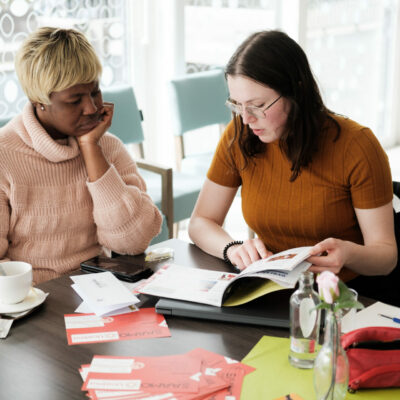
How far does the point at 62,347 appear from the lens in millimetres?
1245

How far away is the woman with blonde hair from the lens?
1.72m

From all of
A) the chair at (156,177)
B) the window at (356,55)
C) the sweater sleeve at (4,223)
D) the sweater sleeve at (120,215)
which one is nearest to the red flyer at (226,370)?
the sweater sleeve at (120,215)

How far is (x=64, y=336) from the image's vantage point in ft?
4.23

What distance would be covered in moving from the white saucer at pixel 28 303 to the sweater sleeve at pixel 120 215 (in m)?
0.36

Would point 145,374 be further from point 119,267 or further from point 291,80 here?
point 291,80

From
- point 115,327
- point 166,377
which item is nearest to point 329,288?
point 166,377

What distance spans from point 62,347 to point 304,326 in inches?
19.7

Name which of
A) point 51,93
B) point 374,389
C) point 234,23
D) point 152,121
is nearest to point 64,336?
point 374,389

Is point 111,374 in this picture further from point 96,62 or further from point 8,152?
point 96,62

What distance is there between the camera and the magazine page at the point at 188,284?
4.62 ft

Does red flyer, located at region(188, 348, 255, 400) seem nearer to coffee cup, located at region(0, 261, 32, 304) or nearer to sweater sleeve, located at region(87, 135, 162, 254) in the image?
coffee cup, located at region(0, 261, 32, 304)

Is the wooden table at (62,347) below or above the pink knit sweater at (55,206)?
below

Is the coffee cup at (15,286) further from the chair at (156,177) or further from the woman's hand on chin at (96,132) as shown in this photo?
the chair at (156,177)

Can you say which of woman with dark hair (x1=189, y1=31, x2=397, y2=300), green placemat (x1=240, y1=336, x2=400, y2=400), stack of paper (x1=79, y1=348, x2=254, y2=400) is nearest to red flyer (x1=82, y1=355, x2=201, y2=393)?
stack of paper (x1=79, y1=348, x2=254, y2=400)
